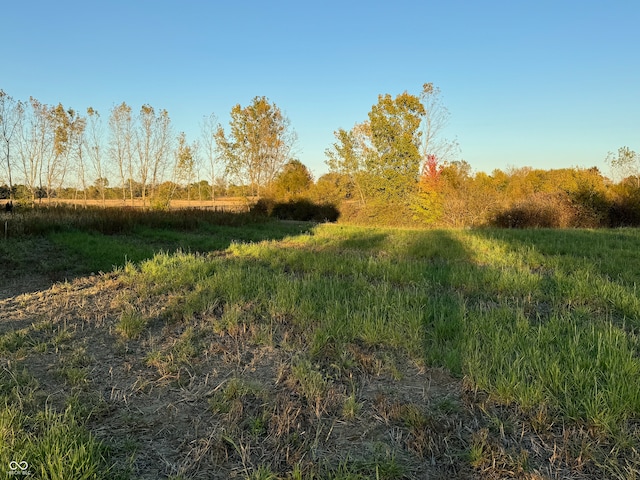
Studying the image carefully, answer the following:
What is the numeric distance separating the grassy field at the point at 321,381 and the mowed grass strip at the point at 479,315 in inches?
0.7

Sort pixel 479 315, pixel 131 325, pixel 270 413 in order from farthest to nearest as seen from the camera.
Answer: pixel 131 325 < pixel 479 315 < pixel 270 413

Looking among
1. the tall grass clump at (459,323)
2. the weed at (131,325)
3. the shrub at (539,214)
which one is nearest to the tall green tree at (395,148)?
the shrub at (539,214)

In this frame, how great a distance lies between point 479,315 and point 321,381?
5.68 ft

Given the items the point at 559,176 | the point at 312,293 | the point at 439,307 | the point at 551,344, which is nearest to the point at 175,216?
the point at 312,293

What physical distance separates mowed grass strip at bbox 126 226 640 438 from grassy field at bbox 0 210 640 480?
18 mm

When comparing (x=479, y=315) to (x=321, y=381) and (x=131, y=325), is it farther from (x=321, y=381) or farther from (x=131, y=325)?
(x=131, y=325)

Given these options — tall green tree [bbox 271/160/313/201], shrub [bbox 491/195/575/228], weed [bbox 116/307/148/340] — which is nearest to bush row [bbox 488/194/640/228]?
shrub [bbox 491/195/575/228]

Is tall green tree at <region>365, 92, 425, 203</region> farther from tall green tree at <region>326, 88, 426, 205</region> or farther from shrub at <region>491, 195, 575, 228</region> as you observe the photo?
shrub at <region>491, 195, 575, 228</region>

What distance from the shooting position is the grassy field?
181cm

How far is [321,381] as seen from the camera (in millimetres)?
2416

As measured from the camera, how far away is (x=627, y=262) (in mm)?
6715

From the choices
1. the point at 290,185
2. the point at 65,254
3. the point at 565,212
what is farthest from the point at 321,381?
the point at 290,185

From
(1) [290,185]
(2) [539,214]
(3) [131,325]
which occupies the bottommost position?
(3) [131,325]

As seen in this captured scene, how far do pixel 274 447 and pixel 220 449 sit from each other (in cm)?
27
